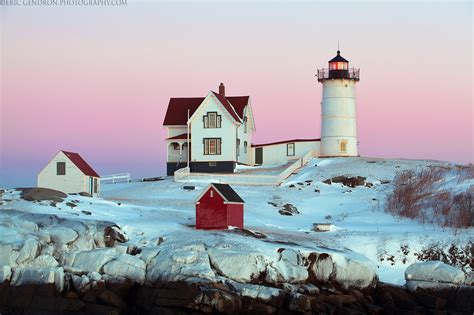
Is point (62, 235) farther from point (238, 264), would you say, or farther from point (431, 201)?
point (431, 201)

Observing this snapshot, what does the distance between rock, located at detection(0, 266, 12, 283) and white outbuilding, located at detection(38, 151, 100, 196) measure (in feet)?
53.9

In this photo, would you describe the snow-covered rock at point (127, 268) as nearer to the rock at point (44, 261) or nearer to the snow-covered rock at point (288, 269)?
the rock at point (44, 261)

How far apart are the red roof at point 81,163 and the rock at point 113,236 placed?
13.5 meters

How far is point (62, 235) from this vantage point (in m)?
39.0

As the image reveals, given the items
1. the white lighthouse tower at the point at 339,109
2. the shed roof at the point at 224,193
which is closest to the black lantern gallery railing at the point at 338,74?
the white lighthouse tower at the point at 339,109

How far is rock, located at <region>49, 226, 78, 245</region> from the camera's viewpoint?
38.8 metres

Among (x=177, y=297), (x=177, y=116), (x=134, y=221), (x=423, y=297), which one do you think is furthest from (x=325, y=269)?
(x=177, y=116)

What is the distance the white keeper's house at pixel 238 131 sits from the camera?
218 feet

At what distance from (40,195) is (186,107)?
23.8m

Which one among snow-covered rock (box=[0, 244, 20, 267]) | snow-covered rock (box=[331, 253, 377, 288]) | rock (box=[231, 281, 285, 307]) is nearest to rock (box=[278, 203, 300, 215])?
snow-covered rock (box=[331, 253, 377, 288])

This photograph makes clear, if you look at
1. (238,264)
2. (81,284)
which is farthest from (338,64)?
(81,284)

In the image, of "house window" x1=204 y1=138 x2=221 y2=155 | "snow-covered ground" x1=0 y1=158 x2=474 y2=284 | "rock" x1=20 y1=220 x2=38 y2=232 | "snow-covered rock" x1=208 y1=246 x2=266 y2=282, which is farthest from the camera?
"house window" x1=204 y1=138 x2=221 y2=155

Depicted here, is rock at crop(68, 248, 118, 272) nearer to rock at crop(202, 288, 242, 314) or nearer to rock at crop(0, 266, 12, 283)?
rock at crop(0, 266, 12, 283)

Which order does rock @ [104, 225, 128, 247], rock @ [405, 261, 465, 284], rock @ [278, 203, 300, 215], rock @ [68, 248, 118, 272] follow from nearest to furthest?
rock @ [68, 248, 118, 272]
rock @ [405, 261, 465, 284]
rock @ [104, 225, 128, 247]
rock @ [278, 203, 300, 215]
